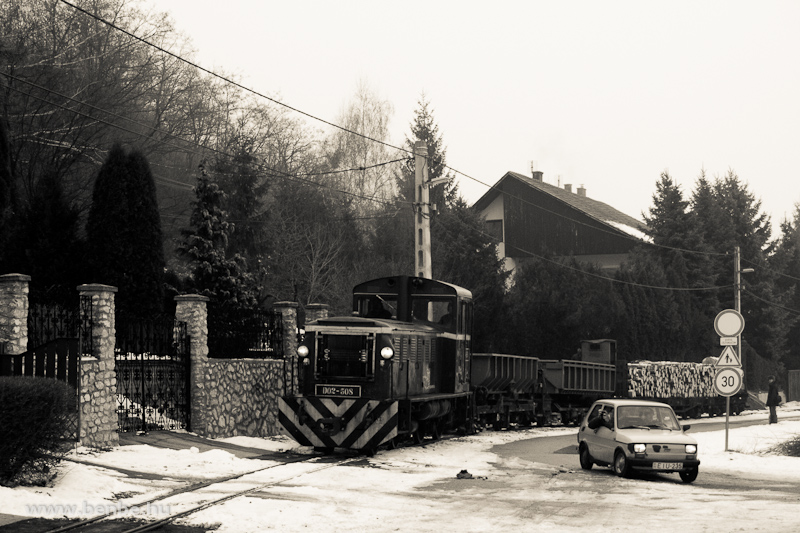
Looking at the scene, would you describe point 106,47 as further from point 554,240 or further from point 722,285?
point 722,285

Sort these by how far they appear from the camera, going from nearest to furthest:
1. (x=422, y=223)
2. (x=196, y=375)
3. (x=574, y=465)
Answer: (x=574, y=465) → (x=196, y=375) → (x=422, y=223)

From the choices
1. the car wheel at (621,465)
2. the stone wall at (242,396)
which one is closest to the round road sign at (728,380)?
the car wheel at (621,465)

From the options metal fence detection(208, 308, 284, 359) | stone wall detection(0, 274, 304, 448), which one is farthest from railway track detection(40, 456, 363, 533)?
metal fence detection(208, 308, 284, 359)

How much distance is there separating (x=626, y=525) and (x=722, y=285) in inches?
2113

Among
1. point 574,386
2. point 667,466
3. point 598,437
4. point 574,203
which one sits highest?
point 574,203

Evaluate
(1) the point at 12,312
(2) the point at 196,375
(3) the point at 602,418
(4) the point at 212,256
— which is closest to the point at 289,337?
(2) the point at 196,375

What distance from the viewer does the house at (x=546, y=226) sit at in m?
61.5

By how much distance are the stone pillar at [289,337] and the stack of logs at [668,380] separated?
19.2 m

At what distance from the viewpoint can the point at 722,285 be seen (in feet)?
204

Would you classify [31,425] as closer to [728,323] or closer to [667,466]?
[667,466]

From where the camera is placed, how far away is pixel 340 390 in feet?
64.4

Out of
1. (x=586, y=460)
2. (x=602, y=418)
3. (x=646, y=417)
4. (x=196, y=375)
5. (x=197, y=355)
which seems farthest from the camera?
(x=197, y=355)

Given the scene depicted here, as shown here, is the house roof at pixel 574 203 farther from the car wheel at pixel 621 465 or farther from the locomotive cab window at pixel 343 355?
the car wheel at pixel 621 465

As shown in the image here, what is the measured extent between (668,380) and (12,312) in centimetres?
3121
